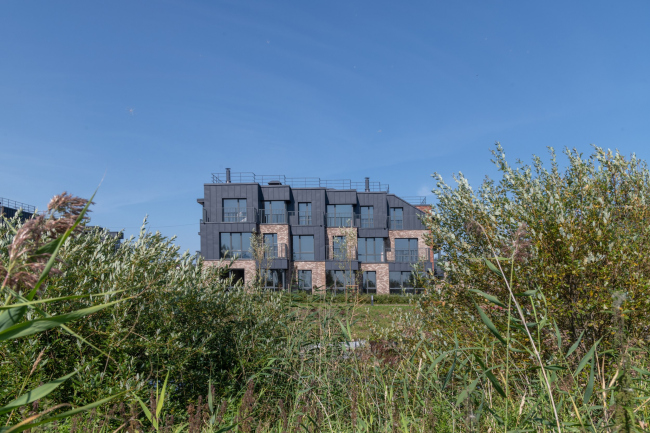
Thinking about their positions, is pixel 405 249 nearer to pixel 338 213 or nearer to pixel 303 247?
pixel 338 213

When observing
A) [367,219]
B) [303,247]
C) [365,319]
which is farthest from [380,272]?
[365,319]

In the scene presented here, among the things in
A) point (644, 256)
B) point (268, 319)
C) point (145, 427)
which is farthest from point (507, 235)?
point (145, 427)

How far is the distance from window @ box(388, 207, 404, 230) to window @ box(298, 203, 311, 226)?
24.7 ft

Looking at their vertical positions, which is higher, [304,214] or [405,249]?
[304,214]

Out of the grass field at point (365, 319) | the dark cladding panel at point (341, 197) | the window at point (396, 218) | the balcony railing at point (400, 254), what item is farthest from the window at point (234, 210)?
the grass field at point (365, 319)

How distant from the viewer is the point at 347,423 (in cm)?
356

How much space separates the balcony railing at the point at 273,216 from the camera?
34938mm

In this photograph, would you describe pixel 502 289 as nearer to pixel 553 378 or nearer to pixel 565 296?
pixel 565 296

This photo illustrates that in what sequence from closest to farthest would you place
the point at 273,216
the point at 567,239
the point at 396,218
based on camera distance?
the point at 567,239, the point at 273,216, the point at 396,218

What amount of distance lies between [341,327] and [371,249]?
110ft

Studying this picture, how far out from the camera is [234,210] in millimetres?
34438

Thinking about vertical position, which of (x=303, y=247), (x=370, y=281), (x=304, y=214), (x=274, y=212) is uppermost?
(x=274, y=212)

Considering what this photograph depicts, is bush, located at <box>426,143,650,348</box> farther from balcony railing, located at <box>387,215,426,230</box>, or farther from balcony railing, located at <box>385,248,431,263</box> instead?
balcony railing, located at <box>387,215,426,230</box>

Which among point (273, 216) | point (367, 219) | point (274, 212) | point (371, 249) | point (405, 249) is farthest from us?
point (367, 219)
